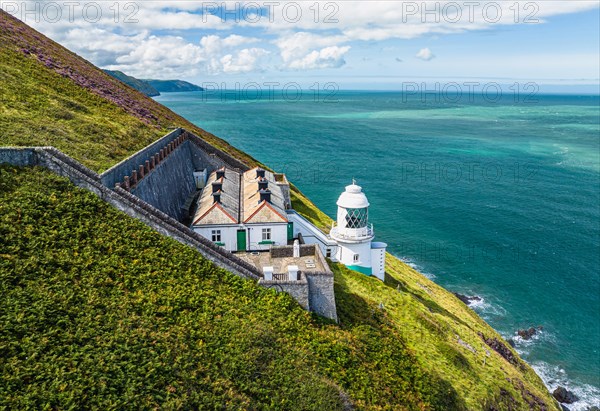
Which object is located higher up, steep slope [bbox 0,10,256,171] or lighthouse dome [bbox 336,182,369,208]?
steep slope [bbox 0,10,256,171]

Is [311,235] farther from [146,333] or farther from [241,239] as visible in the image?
[146,333]

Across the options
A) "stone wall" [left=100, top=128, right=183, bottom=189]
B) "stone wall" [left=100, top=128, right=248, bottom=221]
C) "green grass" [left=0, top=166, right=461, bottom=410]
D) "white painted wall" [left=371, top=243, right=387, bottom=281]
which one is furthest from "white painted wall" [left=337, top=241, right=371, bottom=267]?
"stone wall" [left=100, top=128, right=183, bottom=189]

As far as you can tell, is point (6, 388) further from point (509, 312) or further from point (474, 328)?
point (509, 312)

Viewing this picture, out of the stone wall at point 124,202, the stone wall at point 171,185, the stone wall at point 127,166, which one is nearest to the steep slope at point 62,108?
the stone wall at point 127,166

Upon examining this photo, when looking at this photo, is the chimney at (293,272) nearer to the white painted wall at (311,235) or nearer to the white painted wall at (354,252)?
the white painted wall at (311,235)

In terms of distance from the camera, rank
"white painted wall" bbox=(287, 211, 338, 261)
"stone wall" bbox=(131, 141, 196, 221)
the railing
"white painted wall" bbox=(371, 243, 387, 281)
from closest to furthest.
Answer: "stone wall" bbox=(131, 141, 196, 221), the railing, "white painted wall" bbox=(287, 211, 338, 261), "white painted wall" bbox=(371, 243, 387, 281)

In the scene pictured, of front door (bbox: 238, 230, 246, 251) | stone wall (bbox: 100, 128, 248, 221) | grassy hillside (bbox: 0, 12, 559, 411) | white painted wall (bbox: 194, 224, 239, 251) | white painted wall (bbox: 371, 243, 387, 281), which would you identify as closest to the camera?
grassy hillside (bbox: 0, 12, 559, 411)

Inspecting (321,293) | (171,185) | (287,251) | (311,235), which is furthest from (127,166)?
(321,293)

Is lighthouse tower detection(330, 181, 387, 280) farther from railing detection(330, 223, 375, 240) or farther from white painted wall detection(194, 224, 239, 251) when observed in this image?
white painted wall detection(194, 224, 239, 251)
